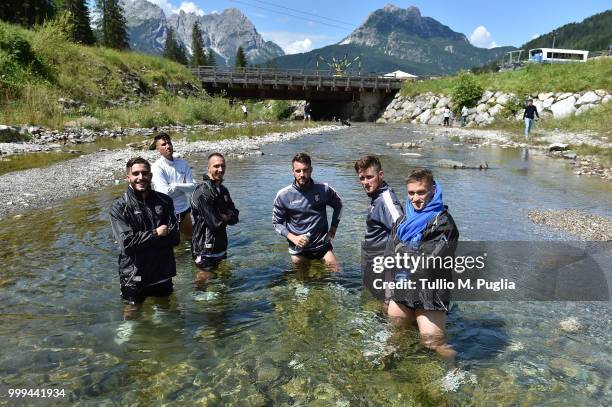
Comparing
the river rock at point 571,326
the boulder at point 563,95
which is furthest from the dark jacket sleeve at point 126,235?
the boulder at point 563,95

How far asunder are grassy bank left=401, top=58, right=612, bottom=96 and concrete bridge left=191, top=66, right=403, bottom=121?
530 inches

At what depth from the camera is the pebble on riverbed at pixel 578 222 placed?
28.7ft

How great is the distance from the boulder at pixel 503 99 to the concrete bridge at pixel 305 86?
21.4 m

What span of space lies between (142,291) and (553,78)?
154 ft

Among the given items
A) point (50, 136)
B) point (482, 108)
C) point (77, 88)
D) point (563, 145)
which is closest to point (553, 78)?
point (482, 108)

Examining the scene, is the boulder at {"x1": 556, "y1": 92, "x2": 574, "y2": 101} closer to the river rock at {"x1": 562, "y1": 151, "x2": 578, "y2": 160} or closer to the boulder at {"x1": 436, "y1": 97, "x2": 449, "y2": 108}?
the boulder at {"x1": 436, "y1": 97, "x2": 449, "y2": 108}

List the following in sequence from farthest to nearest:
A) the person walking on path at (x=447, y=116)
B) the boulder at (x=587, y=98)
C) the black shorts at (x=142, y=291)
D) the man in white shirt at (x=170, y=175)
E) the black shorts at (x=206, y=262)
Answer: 1. the person walking on path at (x=447, y=116)
2. the boulder at (x=587, y=98)
3. the man in white shirt at (x=170, y=175)
4. the black shorts at (x=206, y=262)
5. the black shorts at (x=142, y=291)

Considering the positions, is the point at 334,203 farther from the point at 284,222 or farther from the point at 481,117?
the point at 481,117

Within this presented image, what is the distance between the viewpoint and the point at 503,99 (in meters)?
44.1

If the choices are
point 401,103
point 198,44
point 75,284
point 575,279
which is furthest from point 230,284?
point 198,44

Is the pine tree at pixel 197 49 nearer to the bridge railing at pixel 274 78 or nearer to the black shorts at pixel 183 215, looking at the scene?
the bridge railing at pixel 274 78

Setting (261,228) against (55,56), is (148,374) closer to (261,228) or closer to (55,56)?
(261,228)

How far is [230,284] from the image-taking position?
6676mm

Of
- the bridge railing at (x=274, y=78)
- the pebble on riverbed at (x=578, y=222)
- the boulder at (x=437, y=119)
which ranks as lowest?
the pebble on riverbed at (x=578, y=222)
